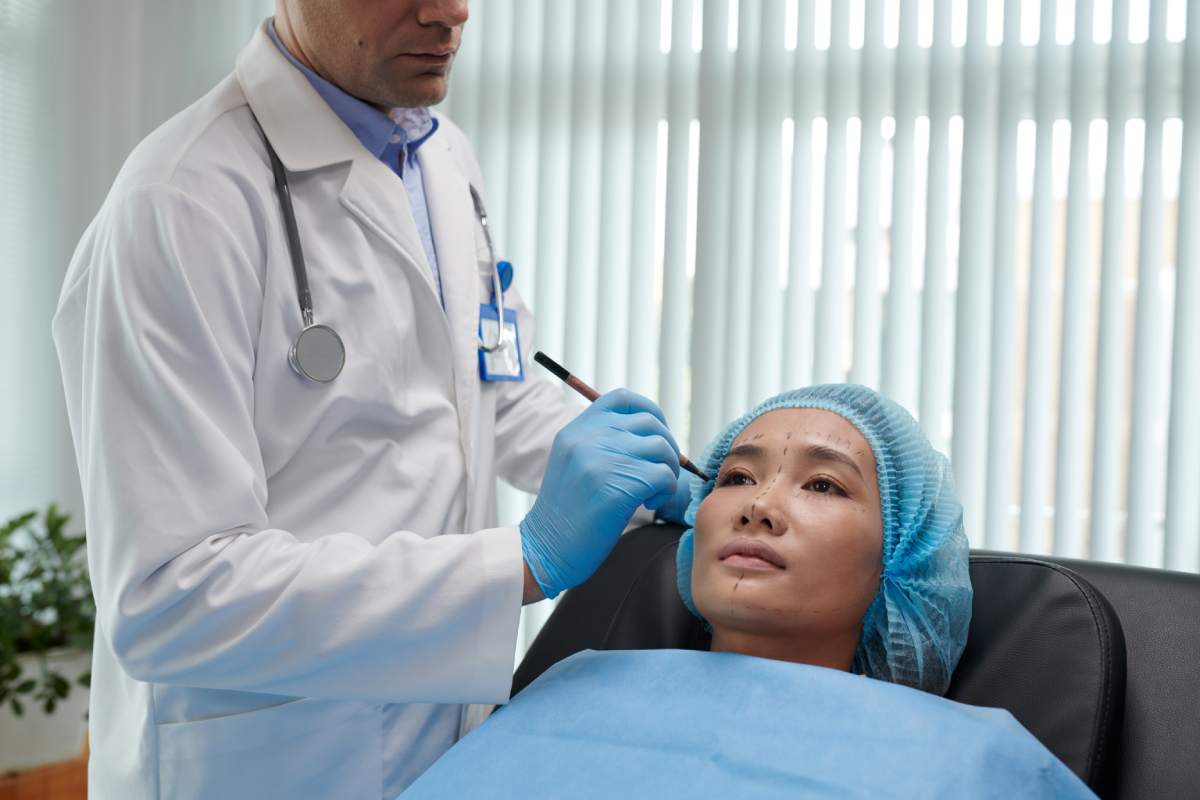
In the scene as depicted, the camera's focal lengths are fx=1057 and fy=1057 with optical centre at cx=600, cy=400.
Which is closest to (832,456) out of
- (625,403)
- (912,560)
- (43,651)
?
(912,560)

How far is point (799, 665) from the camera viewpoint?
1.18 m

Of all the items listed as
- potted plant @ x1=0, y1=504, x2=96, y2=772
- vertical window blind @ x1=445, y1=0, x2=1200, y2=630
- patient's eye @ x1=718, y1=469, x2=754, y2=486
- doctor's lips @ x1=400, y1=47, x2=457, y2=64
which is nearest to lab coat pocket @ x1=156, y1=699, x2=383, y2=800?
patient's eye @ x1=718, y1=469, x2=754, y2=486

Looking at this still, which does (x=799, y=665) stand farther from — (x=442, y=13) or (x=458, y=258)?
(x=442, y=13)

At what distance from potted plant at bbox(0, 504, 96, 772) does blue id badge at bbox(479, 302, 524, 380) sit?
58.3 inches

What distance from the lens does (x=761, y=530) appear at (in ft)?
4.30

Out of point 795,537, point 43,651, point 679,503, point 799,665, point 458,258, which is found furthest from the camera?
point 43,651

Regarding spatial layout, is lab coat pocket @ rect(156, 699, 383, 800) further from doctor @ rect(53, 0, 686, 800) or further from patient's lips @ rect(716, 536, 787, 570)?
patient's lips @ rect(716, 536, 787, 570)

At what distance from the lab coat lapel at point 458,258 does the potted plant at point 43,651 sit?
1.48m

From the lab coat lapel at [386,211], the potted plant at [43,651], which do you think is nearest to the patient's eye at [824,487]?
the lab coat lapel at [386,211]

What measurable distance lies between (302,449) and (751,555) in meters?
0.56

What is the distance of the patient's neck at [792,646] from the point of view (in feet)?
4.35

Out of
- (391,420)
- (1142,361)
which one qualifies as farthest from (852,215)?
(391,420)

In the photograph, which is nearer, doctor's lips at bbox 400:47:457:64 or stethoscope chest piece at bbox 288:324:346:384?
stethoscope chest piece at bbox 288:324:346:384

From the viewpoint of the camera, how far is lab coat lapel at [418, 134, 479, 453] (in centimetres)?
142
